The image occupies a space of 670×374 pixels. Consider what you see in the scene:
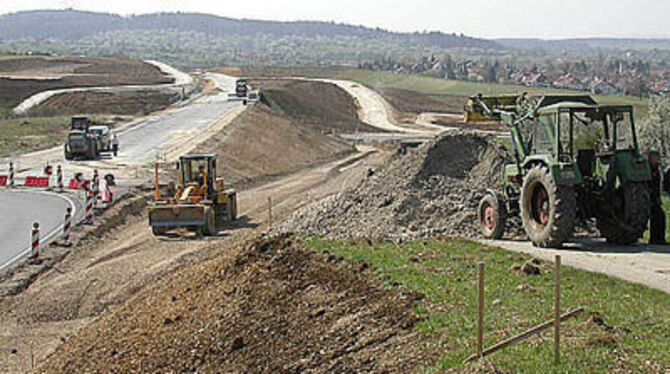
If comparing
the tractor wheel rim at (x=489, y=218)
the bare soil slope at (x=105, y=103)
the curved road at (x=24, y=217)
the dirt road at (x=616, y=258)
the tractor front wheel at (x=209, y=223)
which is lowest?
the curved road at (x=24, y=217)

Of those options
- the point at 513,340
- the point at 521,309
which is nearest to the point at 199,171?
the point at 521,309

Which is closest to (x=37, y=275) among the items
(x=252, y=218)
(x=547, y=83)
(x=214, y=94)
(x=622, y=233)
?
(x=252, y=218)

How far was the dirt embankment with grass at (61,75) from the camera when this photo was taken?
94938 mm

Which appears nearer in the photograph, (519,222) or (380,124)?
(519,222)

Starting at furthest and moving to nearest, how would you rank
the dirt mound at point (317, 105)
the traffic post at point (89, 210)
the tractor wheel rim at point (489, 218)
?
the dirt mound at point (317, 105), the traffic post at point (89, 210), the tractor wheel rim at point (489, 218)

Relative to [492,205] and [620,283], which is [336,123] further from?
[620,283]

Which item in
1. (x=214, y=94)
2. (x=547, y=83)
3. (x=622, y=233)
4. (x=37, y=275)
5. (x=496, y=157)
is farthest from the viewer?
(x=547, y=83)

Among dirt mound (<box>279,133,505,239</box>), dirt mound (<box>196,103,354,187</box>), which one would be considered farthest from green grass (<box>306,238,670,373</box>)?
dirt mound (<box>196,103,354,187</box>)

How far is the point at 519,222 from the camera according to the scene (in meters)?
19.3

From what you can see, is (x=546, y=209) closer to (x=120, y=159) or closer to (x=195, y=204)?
→ (x=195, y=204)

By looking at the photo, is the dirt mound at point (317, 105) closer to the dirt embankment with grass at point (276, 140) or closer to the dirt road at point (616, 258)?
the dirt embankment with grass at point (276, 140)

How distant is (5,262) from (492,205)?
13564 mm

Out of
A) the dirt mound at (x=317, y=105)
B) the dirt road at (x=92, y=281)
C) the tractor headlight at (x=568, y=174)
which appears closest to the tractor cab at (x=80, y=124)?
the dirt road at (x=92, y=281)

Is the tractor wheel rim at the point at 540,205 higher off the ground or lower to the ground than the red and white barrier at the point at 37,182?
higher
